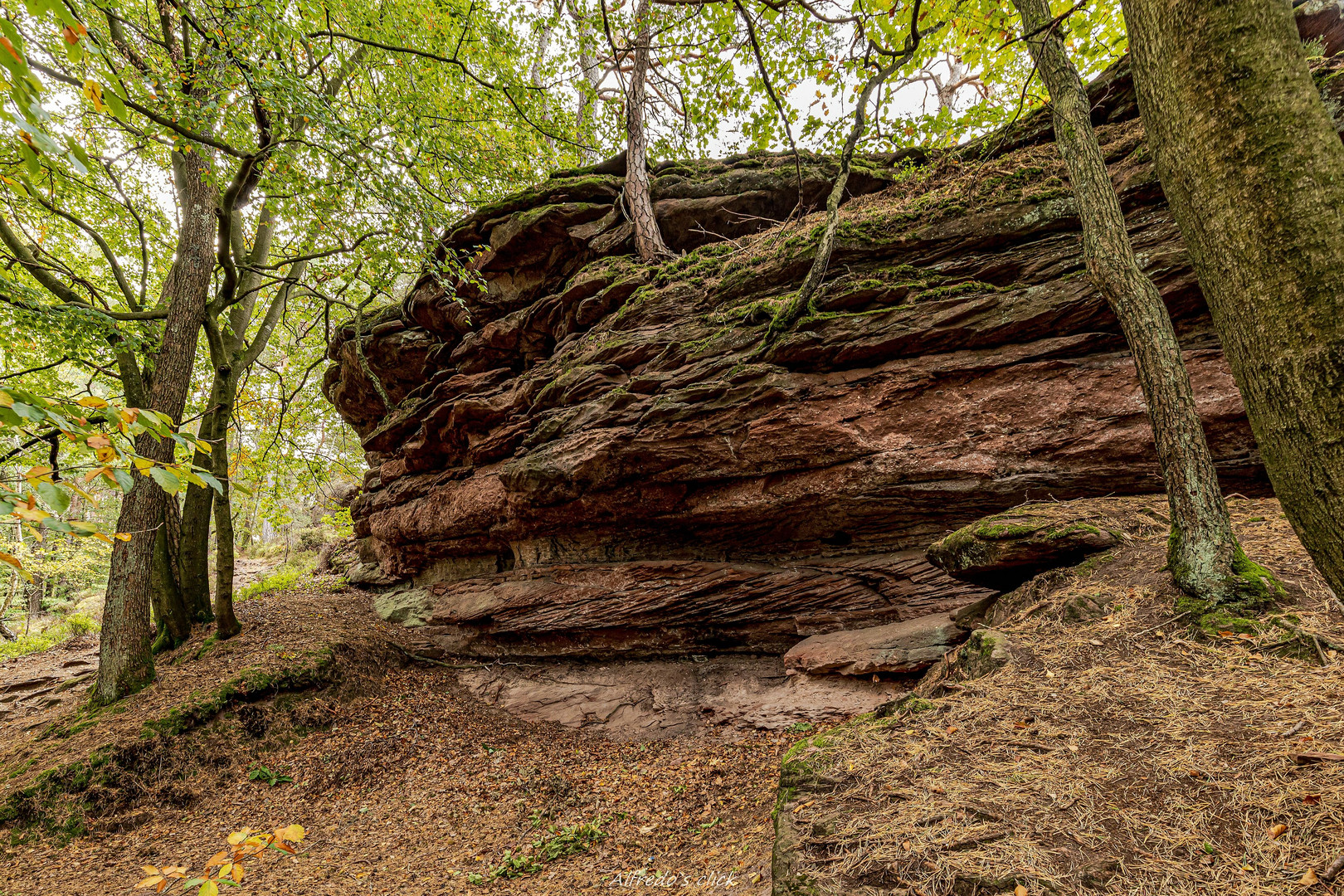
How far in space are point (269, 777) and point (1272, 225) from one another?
34.0 feet

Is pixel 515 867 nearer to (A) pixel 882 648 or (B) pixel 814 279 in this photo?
(A) pixel 882 648

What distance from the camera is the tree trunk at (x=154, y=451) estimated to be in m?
7.97

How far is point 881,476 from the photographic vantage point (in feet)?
22.6

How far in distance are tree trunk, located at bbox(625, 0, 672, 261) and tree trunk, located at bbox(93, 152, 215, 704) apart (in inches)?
282

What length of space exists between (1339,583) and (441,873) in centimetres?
687

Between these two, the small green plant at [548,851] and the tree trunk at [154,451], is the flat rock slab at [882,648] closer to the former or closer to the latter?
the small green plant at [548,851]

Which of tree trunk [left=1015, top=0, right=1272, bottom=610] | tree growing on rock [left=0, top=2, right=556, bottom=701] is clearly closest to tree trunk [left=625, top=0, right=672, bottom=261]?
tree growing on rock [left=0, top=2, right=556, bottom=701]

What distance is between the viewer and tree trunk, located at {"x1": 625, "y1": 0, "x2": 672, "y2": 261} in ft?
33.4

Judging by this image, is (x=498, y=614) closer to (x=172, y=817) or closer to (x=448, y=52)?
(x=172, y=817)

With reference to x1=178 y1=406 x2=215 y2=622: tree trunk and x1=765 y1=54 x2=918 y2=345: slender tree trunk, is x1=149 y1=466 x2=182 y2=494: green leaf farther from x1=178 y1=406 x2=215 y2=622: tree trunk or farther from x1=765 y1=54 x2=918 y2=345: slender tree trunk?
x1=178 y1=406 x2=215 y2=622: tree trunk

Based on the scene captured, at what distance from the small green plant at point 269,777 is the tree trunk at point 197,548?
427 centimetres

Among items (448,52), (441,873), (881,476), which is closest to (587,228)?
(448,52)

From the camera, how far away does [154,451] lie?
858 cm

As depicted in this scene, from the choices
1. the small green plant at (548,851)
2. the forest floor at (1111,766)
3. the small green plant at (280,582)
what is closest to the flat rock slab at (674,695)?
the small green plant at (548,851)
